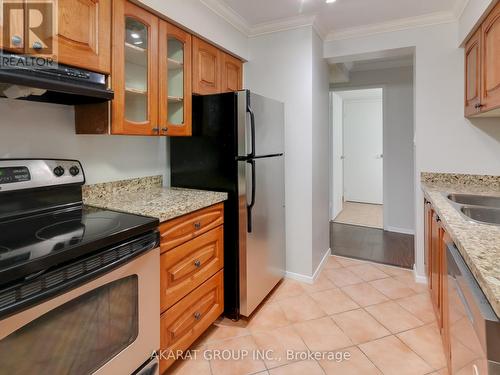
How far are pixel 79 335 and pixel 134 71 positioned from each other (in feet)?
4.56

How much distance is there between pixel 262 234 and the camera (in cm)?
223

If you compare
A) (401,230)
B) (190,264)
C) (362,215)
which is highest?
(190,264)

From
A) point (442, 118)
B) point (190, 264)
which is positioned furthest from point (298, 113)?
point (190, 264)

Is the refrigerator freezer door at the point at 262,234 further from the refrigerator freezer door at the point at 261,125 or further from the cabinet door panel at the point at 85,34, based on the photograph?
the cabinet door panel at the point at 85,34

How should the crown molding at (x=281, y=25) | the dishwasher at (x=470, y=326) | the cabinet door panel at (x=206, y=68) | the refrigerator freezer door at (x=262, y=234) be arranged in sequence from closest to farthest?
the dishwasher at (x=470, y=326)
the refrigerator freezer door at (x=262, y=234)
the cabinet door panel at (x=206, y=68)
the crown molding at (x=281, y=25)

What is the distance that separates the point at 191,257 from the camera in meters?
1.70

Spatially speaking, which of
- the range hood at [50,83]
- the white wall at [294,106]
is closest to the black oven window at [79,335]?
the range hood at [50,83]

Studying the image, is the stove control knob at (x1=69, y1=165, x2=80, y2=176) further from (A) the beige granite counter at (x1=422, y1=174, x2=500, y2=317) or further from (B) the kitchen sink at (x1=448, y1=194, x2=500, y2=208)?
(B) the kitchen sink at (x1=448, y1=194, x2=500, y2=208)

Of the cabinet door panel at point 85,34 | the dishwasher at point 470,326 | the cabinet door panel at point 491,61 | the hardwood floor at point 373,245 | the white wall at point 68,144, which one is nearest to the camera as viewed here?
the dishwasher at point 470,326

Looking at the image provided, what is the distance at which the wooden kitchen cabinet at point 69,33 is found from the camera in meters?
1.16

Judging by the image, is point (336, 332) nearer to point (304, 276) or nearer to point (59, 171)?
point (304, 276)

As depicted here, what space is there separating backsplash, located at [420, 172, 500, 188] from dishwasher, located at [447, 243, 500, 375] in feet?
4.88

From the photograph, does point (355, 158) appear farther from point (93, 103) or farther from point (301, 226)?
point (93, 103)

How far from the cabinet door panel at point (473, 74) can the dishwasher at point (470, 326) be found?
1435 millimetres
